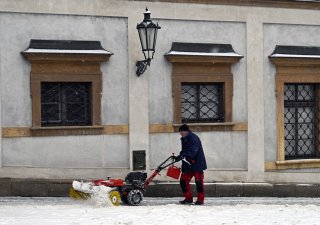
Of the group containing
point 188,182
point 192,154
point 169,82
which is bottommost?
point 188,182

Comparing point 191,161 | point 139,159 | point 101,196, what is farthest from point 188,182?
point 139,159

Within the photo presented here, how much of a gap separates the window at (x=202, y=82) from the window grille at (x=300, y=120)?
173 centimetres

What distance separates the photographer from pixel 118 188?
13297 millimetres

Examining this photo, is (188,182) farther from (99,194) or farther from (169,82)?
(169,82)

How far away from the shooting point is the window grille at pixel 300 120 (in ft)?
55.9

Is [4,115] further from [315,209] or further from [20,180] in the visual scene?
[315,209]

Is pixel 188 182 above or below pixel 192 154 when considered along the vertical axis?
below

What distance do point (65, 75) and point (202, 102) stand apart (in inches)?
130

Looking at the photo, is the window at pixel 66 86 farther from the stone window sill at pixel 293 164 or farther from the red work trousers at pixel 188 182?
the stone window sill at pixel 293 164

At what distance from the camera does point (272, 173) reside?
16.6 meters

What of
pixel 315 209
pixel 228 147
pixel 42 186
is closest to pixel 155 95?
pixel 228 147

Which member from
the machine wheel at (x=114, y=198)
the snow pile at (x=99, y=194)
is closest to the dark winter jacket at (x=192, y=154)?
the machine wheel at (x=114, y=198)

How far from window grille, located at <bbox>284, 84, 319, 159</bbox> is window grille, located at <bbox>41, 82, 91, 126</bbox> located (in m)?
4.94

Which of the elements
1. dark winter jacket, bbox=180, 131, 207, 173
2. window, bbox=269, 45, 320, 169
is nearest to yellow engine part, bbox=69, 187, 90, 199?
dark winter jacket, bbox=180, 131, 207, 173
